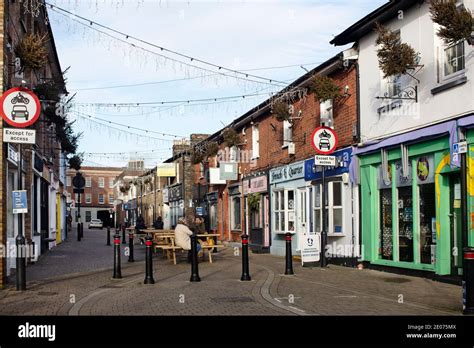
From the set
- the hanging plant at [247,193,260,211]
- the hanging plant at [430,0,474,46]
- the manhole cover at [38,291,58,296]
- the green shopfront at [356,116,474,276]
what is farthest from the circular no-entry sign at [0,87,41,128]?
the hanging plant at [247,193,260,211]

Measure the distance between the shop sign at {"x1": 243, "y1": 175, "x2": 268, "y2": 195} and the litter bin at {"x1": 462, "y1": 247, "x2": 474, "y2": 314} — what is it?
52.1 ft

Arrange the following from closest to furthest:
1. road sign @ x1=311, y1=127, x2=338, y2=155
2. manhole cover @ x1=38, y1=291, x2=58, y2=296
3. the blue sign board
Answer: manhole cover @ x1=38, y1=291, x2=58, y2=296 → road sign @ x1=311, y1=127, x2=338, y2=155 → the blue sign board

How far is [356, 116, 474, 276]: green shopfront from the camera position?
483 inches

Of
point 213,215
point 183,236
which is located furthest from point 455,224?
point 213,215

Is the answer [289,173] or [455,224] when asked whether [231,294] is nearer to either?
[455,224]

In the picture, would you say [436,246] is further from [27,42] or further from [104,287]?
[27,42]

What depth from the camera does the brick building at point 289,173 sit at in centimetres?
1680

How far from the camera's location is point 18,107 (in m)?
11.4

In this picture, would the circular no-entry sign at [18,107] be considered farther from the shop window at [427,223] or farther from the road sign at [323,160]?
the shop window at [427,223]

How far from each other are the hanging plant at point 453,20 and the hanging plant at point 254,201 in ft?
48.1

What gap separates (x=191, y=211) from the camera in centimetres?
4034

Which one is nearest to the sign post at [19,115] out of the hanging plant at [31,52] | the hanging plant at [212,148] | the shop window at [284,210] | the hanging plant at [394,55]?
the hanging plant at [31,52]

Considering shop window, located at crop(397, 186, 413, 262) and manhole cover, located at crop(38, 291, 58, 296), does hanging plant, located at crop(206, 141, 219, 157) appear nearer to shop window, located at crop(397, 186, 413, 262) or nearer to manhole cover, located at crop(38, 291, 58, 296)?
shop window, located at crop(397, 186, 413, 262)

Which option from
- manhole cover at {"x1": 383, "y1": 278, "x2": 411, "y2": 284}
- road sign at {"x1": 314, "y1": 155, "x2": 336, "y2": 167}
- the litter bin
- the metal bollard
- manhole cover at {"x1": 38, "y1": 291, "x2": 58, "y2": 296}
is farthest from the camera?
road sign at {"x1": 314, "y1": 155, "x2": 336, "y2": 167}
